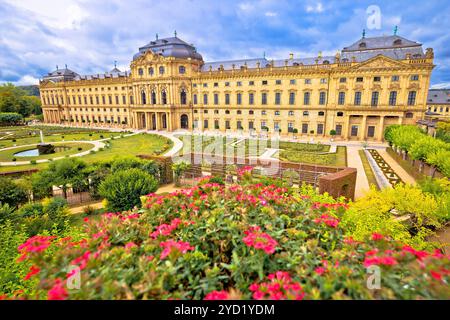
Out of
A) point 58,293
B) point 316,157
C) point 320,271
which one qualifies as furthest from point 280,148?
point 58,293

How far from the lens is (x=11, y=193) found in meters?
14.5

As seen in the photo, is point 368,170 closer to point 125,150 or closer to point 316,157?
point 316,157

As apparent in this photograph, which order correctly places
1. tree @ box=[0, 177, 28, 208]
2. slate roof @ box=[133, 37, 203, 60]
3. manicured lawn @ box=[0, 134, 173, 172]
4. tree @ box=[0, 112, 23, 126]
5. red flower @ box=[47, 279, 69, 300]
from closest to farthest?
red flower @ box=[47, 279, 69, 300], tree @ box=[0, 177, 28, 208], manicured lawn @ box=[0, 134, 173, 172], slate roof @ box=[133, 37, 203, 60], tree @ box=[0, 112, 23, 126]

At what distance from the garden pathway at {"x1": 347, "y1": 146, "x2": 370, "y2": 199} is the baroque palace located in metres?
9.15

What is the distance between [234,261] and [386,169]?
80.7ft

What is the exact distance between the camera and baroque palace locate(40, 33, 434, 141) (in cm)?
3597

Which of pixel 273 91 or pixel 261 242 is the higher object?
pixel 273 91

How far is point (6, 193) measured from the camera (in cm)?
1425

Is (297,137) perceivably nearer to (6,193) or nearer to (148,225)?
(6,193)

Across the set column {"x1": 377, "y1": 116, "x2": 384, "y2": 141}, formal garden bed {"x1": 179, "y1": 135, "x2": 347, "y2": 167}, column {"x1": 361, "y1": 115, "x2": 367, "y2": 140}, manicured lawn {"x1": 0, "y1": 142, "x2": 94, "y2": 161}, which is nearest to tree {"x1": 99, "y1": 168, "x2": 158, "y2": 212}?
formal garden bed {"x1": 179, "y1": 135, "x2": 347, "y2": 167}

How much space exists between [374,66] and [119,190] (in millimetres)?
38731

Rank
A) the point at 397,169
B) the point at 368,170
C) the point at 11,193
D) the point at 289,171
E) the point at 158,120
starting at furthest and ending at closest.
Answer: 1. the point at 158,120
2. the point at 397,169
3. the point at 368,170
4. the point at 289,171
5. the point at 11,193

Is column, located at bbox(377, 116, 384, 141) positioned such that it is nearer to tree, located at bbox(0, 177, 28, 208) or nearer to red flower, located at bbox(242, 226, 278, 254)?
red flower, located at bbox(242, 226, 278, 254)
